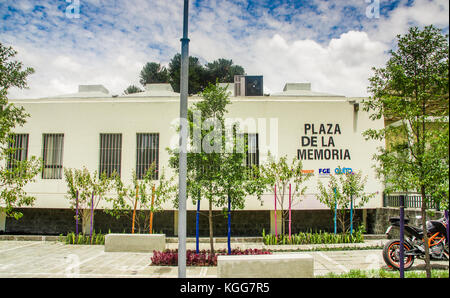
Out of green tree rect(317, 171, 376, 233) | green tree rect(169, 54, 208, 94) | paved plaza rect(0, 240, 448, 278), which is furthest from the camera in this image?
green tree rect(169, 54, 208, 94)

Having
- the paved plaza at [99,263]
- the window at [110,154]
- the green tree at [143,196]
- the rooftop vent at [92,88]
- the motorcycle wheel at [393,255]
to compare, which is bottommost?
the paved plaza at [99,263]

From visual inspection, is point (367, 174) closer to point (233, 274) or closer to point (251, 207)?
point (251, 207)

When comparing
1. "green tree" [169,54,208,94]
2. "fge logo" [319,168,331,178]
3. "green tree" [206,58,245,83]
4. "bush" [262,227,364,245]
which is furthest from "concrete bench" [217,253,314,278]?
"green tree" [206,58,245,83]

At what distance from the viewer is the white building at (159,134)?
16.0m

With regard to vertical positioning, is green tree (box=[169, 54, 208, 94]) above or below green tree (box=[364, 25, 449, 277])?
above

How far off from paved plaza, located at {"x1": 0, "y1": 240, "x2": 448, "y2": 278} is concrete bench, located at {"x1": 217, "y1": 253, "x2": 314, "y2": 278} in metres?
1.96

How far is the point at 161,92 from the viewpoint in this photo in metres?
20.5

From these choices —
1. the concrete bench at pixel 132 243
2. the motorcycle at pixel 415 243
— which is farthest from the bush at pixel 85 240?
the motorcycle at pixel 415 243

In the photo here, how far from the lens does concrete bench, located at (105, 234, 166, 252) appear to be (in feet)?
40.3

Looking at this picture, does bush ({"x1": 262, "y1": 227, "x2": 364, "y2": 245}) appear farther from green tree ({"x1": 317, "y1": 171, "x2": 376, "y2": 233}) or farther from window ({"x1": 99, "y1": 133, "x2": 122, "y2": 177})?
window ({"x1": 99, "y1": 133, "x2": 122, "y2": 177})

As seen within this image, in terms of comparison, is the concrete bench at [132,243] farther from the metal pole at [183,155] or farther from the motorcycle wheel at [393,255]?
the motorcycle wheel at [393,255]

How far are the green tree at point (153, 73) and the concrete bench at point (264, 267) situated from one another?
115 ft

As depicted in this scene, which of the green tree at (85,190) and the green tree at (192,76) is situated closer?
the green tree at (85,190)

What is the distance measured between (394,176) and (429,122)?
129 cm
